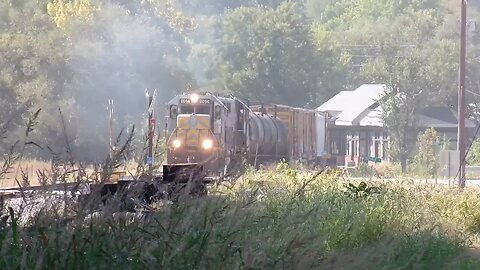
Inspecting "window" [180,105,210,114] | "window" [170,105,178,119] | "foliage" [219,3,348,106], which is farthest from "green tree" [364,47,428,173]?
"window" [170,105,178,119]

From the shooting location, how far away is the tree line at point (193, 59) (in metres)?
45.5

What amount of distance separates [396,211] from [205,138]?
708 inches

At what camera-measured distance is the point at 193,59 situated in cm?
6944

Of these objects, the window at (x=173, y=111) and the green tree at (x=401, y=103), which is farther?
the green tree at (x=401, y=103)

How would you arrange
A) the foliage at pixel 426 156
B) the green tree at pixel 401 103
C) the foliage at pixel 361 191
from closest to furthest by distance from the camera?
the foliage at pixel 361 191 < the foliage at pixel 426 156 < the green tree at pixel 401 103

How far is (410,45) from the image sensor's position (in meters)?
75.0

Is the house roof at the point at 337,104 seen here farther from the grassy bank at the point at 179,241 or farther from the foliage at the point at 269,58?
the grassy bank at the point at 179,241

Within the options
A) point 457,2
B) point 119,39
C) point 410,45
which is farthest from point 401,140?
point 457,2

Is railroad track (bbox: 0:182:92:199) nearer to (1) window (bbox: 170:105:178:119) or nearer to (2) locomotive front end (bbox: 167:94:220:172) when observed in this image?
(2) locomotive front end (bbox: 167:94:220:172)

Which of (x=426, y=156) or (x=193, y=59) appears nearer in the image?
(x=426, y=156)

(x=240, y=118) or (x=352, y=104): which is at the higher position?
(x=352, y=104)

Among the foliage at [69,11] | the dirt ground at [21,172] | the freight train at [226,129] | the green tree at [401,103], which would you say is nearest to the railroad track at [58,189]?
the dirt ground at [21,172]

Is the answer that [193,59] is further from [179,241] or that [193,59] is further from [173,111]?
[179,241]

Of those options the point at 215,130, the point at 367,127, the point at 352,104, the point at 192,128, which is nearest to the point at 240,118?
the point at 215,130
